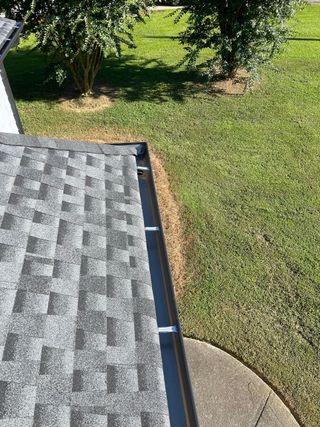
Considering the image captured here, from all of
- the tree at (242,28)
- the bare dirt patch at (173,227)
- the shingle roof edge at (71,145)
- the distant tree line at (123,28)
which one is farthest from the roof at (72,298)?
the tree at (242,28)

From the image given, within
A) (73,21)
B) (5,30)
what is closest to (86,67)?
(73,21)

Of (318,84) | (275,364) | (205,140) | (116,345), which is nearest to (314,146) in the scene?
(205,140)

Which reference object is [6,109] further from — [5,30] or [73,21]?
[73,21]

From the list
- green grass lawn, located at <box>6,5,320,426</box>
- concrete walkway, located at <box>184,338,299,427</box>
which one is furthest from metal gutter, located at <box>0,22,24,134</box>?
concrete walkway, located at <box>184,338,299,427</box>

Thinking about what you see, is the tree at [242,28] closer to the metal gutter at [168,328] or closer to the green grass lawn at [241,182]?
the green grass lawn at [241,182]

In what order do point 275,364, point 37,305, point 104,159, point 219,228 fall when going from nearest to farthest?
point 37,305, point 104,159, point 275,364, point 219,228

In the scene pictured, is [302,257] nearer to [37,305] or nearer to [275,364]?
[275,364]

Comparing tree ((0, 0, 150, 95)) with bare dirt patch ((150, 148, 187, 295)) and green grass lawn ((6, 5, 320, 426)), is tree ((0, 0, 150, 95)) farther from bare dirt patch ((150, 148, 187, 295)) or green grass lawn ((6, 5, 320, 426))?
bare dirt patch ((150, 148, 187, 295))
